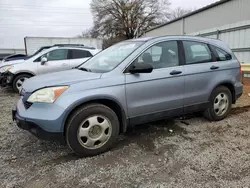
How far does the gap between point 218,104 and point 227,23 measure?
697 centimetres

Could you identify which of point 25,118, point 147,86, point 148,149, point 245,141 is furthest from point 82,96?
point 245,141

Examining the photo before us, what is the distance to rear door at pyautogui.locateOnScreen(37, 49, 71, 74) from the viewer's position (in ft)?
27.0

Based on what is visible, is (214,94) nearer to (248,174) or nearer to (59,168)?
(248,174)

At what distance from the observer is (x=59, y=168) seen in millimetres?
2967

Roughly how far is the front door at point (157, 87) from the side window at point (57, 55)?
562 cm

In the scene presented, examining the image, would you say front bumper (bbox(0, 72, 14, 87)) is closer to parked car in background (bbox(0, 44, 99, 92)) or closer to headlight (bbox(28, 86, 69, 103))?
parked car in background (bbox(0, 44, 99, 92))

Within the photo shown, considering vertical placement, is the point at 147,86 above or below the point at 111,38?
below

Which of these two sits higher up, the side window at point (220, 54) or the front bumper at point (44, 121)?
the side window at point (220, 54)

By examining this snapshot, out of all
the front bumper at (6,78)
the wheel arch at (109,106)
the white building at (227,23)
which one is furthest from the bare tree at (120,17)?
the wheel arch at (109,106)

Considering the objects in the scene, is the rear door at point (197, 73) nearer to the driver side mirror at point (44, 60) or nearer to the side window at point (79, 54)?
the driver side mirror at point (44, 60)

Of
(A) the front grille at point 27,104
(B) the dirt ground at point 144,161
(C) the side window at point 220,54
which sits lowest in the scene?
(B) the dirt ground at point 144,161

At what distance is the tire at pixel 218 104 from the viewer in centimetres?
445

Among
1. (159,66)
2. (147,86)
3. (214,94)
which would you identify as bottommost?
(214,94)

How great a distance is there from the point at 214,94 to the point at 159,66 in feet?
4.62
